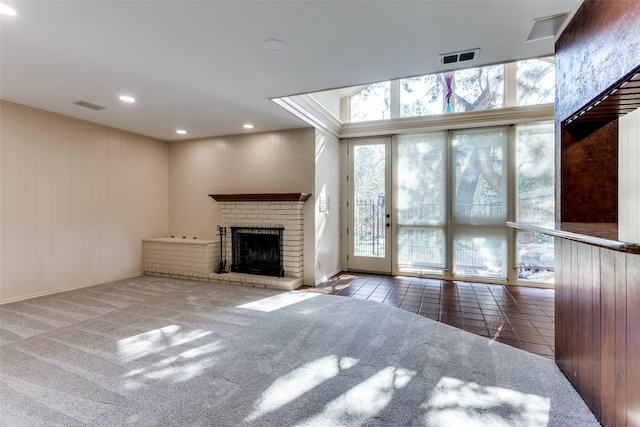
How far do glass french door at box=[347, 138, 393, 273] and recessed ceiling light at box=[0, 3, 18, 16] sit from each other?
451 cm

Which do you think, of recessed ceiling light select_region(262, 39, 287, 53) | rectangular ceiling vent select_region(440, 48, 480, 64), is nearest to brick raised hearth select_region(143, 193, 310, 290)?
recessed ceiling light select_region(262, 39, 287, 53)

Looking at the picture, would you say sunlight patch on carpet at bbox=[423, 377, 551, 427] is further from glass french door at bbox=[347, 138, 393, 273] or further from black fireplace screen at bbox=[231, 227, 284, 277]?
glass french door at bbox=[347, 138, 393, 273]

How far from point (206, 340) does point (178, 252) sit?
2.92m

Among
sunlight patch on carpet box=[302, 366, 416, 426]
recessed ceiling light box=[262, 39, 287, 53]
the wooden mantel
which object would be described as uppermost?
recessed ceiling light box=[262, 39, 287, 53]

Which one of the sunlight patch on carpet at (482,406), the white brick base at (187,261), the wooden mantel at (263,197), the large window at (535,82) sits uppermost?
the large window at (535,82)

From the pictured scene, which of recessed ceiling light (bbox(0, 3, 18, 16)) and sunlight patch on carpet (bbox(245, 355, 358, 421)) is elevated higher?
recessed ceiling light (bbox(0, 3, 18, 16))

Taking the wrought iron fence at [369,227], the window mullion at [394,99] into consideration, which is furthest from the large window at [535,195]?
the wrought iron fence at [369,227]

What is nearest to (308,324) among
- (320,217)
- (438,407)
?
(438,407)

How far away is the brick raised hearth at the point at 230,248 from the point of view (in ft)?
15.3

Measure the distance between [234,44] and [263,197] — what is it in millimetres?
2676

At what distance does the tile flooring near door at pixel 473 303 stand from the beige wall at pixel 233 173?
96 cm

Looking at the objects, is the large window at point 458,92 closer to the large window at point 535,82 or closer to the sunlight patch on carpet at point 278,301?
the large window at point 535,82

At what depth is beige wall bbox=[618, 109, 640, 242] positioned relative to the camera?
6.44ft

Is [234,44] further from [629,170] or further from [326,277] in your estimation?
[326,277]
